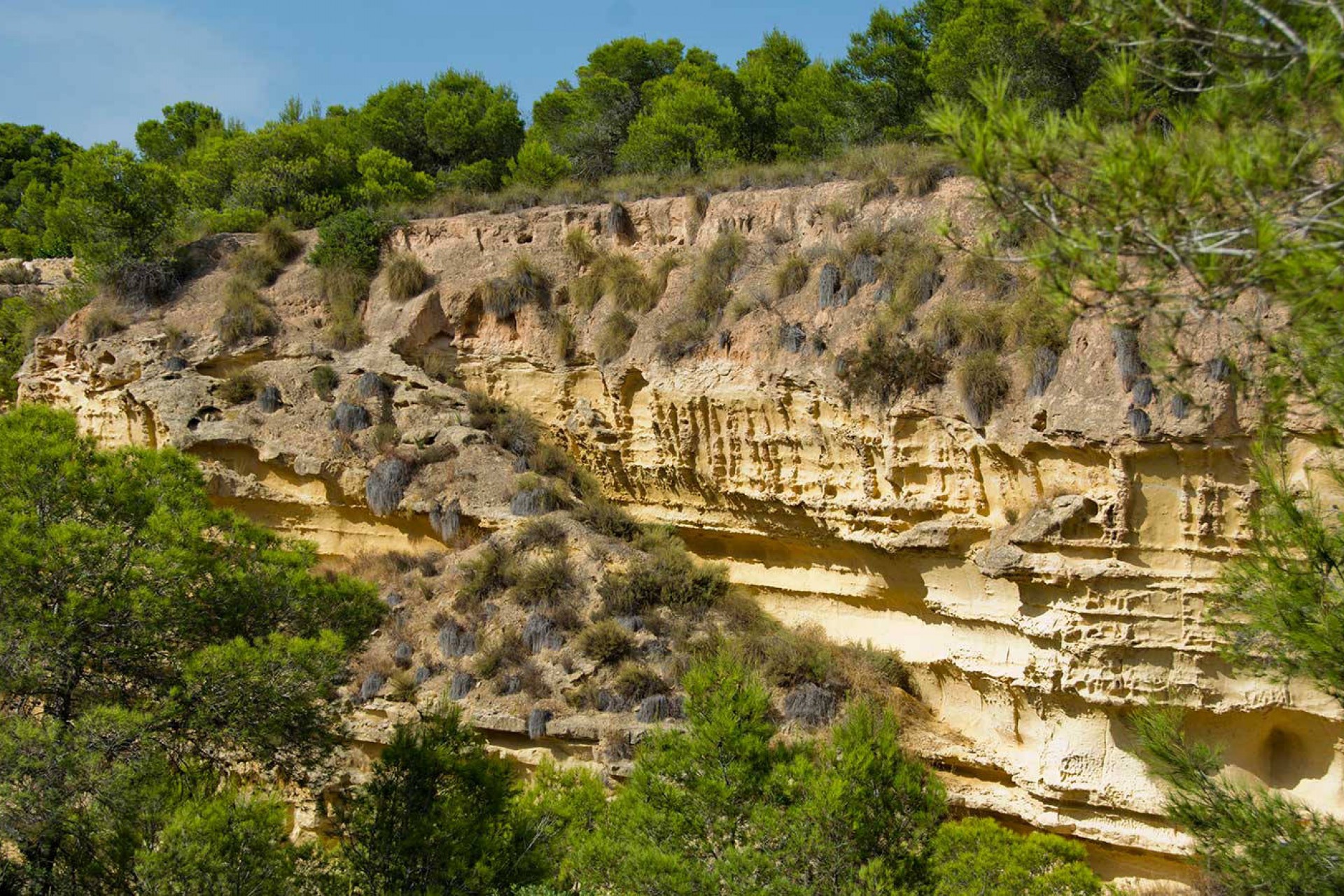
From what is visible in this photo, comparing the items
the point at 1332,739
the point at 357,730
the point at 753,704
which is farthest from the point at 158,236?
the point at 1332,739

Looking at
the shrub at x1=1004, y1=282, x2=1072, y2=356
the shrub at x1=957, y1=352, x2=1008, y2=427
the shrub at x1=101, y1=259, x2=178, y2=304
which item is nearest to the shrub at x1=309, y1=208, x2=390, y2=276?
the shrub at x1=101, y1=259, x2=178, y2=304

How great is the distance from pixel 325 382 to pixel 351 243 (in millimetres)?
3174

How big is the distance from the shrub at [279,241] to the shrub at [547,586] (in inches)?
356

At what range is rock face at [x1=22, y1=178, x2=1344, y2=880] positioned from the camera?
12.4 meters

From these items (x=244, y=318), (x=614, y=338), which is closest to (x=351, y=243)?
(x=244, y=318)

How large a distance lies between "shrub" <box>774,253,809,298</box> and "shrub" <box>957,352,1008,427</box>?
364 cm

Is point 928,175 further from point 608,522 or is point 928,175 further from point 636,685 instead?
point 636,685

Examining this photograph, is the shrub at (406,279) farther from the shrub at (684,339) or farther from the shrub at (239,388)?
the shrub at (684,339)

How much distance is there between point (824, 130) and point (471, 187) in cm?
772

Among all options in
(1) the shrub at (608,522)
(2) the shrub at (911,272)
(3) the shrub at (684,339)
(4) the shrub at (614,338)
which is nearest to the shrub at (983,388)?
(2) the shrub at (911,272)

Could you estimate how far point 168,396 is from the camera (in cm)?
1883

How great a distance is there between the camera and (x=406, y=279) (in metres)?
20.0

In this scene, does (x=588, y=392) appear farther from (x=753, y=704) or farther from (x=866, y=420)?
(x=753, y=704)

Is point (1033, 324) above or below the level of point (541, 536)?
above
